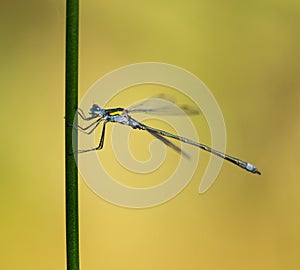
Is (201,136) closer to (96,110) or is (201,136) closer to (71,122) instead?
(96,110)

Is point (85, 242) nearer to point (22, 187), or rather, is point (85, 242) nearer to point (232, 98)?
point (22, 187)

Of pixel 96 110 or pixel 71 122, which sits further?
pixel 96 110

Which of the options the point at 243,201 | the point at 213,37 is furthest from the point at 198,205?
the point at 213,37

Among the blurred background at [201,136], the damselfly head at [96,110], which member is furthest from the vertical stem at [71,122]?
the blurred background at [201,136]

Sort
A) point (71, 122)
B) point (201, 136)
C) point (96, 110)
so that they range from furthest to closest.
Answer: point (201, 136) < point (96, 110) < point (71, 122)

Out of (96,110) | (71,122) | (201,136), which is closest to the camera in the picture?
(71,122)

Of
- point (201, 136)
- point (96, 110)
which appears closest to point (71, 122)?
point (96, 110)

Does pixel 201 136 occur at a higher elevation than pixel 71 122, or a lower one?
higher
